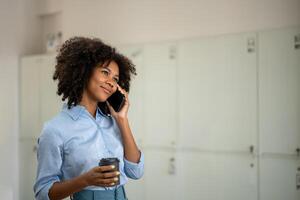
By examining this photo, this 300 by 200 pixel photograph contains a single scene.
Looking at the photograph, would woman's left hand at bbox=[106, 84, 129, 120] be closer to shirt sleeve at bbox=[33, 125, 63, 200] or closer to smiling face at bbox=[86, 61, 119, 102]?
smiling face at bbox=[86, 61, 119, 102]

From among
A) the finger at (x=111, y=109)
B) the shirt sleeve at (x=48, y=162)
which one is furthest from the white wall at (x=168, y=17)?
the shirt sleeve at (x=48, y=162)

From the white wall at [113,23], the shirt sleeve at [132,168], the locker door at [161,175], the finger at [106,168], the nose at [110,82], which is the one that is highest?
the white wall at [113,23]

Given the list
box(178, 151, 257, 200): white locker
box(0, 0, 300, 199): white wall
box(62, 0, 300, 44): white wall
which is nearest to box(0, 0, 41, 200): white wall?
box(0, 0, 300, 199): white wall

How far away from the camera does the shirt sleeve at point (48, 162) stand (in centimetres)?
134

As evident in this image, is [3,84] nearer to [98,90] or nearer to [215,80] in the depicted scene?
[215,80]

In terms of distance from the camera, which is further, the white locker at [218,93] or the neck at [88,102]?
the white locker at [218,93]

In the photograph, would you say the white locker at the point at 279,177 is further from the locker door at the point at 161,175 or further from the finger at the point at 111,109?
the finger at the point at 111,109

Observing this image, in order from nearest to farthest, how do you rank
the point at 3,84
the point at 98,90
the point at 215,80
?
the point at 98,90
the point at 215,80
the point at 3,84

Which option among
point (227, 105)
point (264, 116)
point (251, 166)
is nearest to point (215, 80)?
point (227, 105)

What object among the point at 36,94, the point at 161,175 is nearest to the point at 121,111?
the point at 161,175

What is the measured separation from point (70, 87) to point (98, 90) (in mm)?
121

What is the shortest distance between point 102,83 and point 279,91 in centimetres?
160

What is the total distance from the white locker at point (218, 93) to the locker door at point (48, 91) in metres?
1.45

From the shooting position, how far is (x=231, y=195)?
9.30 ft
